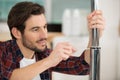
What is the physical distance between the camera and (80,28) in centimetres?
158

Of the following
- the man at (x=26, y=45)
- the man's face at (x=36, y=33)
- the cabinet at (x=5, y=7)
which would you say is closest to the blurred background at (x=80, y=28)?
the cabinet at (x=5, y=7)

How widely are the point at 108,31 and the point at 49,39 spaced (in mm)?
348

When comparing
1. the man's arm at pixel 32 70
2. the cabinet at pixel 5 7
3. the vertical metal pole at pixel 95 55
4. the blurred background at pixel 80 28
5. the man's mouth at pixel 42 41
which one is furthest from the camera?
the cabinet at pixel 5 7

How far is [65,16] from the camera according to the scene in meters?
1.58

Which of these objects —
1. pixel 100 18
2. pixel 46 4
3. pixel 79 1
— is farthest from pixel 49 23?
pixel 100 18

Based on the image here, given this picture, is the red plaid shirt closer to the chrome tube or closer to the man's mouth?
the man's mouth

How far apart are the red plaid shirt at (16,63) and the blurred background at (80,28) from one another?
2.9 inches

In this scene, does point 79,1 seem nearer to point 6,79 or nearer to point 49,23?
point 49,23

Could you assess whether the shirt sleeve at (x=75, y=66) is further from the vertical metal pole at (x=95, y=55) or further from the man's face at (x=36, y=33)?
the vertical metal pole at (x=95, y=55)

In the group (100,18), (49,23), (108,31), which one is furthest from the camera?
(49,23)

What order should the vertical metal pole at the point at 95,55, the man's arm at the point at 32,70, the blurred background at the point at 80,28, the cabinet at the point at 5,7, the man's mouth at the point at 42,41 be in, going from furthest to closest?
the cabinet at the point at 5,7 → the blurred background at the point at 80,28 → the man's mouth at the point at 42,41 → the man's arm at the point at 32,70 → the vertical metal pole at the point at 95,55

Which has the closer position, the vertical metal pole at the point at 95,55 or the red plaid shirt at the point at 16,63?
the vertical metal pole at the point at 95,55

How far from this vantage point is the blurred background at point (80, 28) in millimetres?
1214

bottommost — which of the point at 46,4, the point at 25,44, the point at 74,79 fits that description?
the point at 74,79
